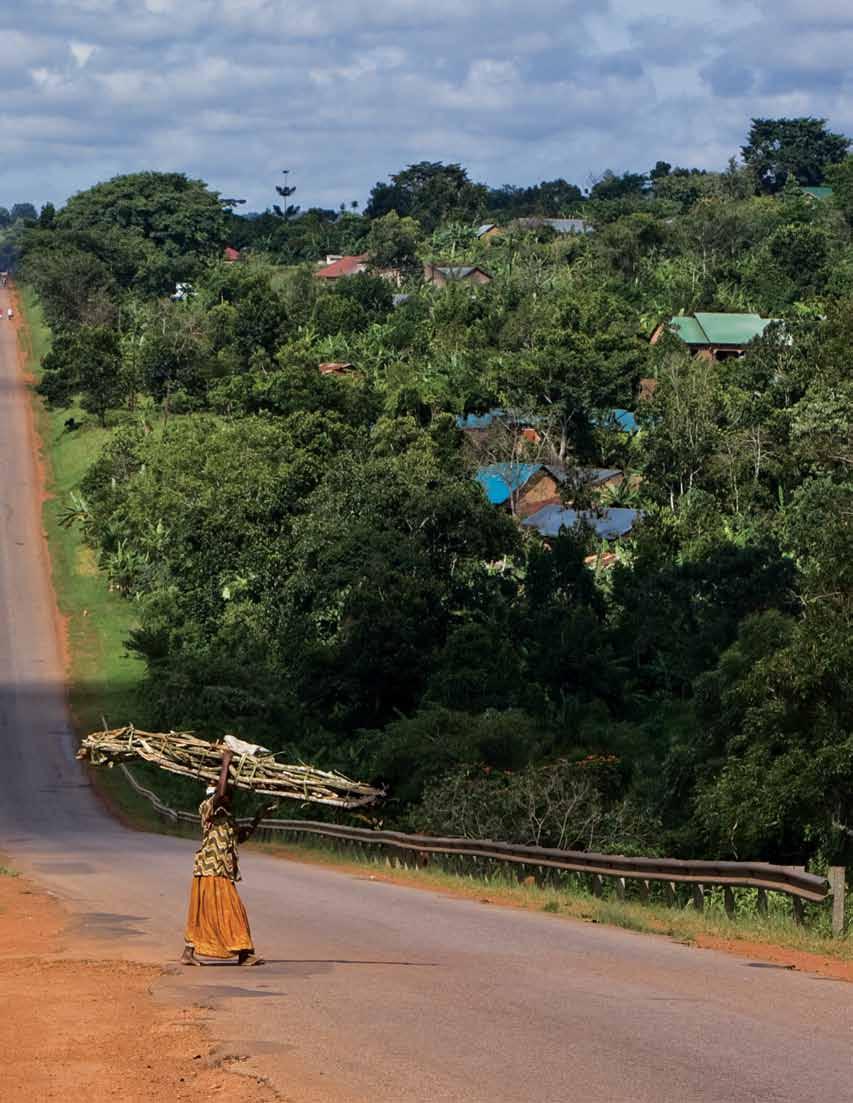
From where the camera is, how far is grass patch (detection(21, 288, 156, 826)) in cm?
5284

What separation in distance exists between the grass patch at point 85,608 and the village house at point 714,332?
28.5 meters

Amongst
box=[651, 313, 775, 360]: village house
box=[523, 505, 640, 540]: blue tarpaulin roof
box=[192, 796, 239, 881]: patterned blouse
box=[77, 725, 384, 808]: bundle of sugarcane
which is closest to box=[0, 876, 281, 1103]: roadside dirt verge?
box=[192, 796, 239, 881]: patterned blouse

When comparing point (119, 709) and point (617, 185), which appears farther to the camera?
point (617, 185)

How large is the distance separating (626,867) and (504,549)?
27.8 metres

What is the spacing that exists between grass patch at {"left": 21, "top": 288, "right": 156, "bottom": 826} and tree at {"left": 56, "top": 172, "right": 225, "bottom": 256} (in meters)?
32.3

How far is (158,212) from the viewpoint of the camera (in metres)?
125

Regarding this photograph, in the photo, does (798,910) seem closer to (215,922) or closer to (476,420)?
(215,922)

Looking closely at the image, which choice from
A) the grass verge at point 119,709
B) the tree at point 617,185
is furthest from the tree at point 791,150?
the grass verge at point 119,709

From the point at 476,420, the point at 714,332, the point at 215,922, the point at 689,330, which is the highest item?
the point at 689,330

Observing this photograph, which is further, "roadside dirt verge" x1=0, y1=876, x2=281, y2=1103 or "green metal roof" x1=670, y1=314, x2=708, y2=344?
"green metal roof" x1=670, y1=314, x2=708, y2=344

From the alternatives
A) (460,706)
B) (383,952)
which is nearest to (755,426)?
(460,706)

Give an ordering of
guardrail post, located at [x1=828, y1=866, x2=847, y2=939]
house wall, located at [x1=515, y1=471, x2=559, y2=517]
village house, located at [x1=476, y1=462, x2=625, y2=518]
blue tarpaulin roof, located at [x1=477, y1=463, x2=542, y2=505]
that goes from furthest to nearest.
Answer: house wall, located at [x1=515, y1=471, x2=559, y2=517] < blue tarpaulin roof, located at [x1=477, y1=463, x2=542, y2=505] < village house, located at [x1=476, y1=462, x2=625, y2=518] < guardrail post, located at [x1=828, y1=866, x2=847, y2=939]

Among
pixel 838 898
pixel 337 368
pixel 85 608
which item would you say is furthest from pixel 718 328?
pixel 838 898

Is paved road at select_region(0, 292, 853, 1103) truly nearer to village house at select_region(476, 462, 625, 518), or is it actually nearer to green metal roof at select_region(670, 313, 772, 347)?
village house at select_region(476, 462, 625, 518)
